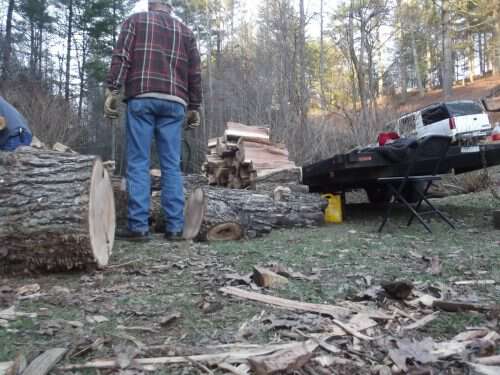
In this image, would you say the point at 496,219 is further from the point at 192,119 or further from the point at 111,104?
the point at 111,104

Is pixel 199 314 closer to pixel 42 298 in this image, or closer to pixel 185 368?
pixel 185 368

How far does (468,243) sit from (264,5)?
35.7 feet

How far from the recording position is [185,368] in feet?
4.51

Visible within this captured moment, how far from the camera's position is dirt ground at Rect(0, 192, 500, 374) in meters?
1.61

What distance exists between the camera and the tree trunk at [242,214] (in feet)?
12.7

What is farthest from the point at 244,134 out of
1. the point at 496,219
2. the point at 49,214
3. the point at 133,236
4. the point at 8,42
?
the point at 8,42

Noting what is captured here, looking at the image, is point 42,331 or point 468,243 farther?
point 468,243

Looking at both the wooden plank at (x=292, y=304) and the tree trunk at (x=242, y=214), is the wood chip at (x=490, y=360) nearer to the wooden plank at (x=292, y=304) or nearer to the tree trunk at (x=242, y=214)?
the wooden plank at (x=292, y=304)

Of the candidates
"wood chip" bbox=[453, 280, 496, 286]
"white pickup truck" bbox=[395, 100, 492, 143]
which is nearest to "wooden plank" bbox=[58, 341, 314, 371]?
"wood chip" bbox=[453, 280, 496, 286]

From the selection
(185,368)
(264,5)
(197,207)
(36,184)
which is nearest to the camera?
(185,368)

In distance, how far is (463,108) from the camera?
22.2 feet

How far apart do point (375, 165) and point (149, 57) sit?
8.13 ft

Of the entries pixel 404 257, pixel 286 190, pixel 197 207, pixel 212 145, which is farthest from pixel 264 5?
pixel 404 257

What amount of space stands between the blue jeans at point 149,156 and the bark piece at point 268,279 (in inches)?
61.5
